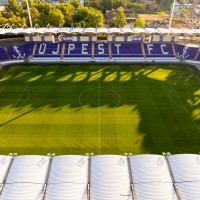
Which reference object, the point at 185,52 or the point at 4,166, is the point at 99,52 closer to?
the point at 185,52

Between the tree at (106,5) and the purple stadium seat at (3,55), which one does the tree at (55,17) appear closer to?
the purple stadium seat at (3,55)

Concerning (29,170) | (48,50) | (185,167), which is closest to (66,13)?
(48,50)

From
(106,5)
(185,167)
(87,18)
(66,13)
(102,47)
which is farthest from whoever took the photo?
(106,5)

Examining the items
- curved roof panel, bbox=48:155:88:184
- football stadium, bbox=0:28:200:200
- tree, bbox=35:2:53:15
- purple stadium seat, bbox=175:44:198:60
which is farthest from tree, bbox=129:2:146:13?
curved roof panel, bbox=48:155:88:184

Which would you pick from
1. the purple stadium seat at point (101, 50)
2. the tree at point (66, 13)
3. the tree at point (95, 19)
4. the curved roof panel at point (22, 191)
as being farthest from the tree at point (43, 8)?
the curved roof panel at point (22, 191)

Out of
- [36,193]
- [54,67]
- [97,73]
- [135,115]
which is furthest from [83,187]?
[54,67]

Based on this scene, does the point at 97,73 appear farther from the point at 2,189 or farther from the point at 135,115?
the point at 2,189
